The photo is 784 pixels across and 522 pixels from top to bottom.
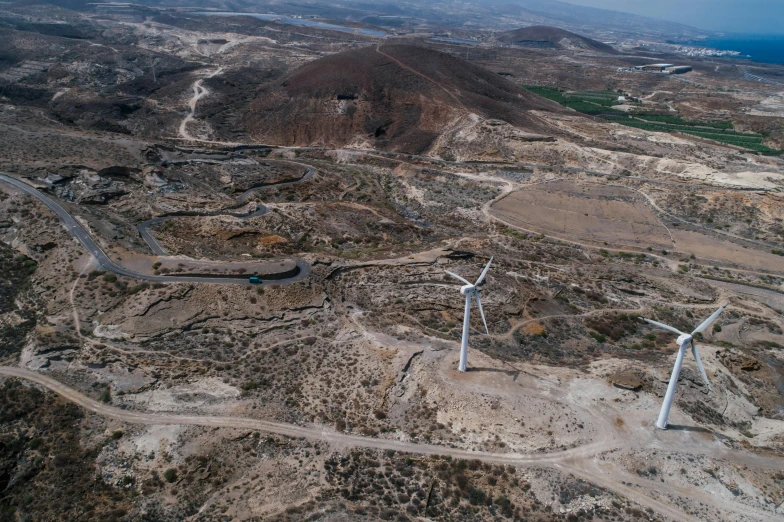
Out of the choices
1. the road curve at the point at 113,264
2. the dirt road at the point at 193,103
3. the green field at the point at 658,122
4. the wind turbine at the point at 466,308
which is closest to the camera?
the wind turbine at the point at 466,308

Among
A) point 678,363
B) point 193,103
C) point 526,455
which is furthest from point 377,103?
point 526,455

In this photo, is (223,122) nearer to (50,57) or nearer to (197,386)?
(50,57)

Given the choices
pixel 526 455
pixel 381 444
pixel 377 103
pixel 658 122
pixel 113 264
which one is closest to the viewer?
pixel 526 455

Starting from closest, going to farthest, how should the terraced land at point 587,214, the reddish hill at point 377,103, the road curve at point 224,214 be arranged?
the road curve at point 224,214, the terraced land at point 587,214, the reddish hill at point 377,103

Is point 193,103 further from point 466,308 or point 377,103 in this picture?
point 466,308

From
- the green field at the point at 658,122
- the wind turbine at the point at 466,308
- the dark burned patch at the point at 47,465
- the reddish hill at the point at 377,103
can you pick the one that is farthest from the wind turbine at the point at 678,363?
the green field at the point at 658,122

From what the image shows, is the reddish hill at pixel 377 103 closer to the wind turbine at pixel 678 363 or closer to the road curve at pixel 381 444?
the wind turbine at pixel 678 363

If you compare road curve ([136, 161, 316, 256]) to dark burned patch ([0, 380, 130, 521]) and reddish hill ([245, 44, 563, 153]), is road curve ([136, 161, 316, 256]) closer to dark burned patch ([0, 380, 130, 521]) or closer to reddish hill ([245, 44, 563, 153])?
dark burned patch ([0, 380, 130, 521])
